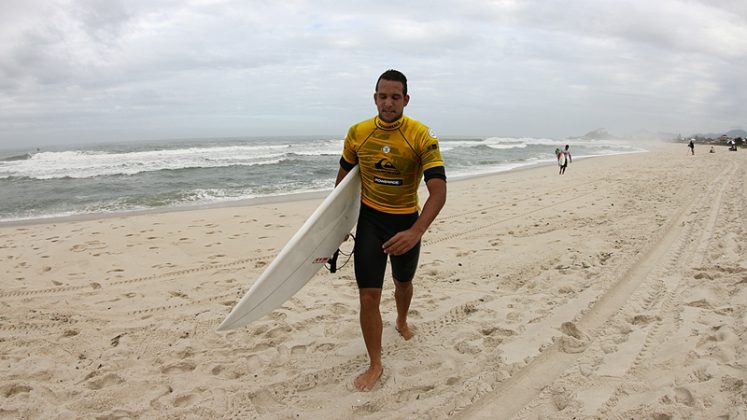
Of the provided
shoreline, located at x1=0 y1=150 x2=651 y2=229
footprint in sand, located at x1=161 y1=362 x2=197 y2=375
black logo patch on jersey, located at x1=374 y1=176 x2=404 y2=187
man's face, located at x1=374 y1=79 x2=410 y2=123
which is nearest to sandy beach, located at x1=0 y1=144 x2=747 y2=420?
footprint in sand, located at x1=161 y1=362 x2=197 y2=375

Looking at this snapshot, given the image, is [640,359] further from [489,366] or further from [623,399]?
[489,366]

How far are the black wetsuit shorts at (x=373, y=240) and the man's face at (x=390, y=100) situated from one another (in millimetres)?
635

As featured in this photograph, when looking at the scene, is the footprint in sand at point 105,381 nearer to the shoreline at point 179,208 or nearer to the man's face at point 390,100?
the man's face at point 390,100

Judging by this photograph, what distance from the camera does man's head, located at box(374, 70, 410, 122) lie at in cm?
273

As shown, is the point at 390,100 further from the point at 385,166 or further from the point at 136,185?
the point at 136,185

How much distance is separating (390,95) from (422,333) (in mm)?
1959

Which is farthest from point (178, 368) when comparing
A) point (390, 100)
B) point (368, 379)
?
point (390, 100)

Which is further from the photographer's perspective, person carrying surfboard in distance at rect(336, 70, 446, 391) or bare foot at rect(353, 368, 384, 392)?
bare foot at rect(353, 368, 384, 392)

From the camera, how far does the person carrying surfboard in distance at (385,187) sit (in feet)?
8.81

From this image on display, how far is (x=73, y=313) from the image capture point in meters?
4.12

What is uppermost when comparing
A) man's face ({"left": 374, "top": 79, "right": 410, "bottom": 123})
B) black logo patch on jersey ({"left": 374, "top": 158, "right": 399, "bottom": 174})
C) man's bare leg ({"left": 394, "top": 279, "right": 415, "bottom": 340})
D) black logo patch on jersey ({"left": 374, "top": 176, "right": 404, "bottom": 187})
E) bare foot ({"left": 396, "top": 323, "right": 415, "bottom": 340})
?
man's face ({"left": 374, "top": 79, "right": 410, "bottom": 123})

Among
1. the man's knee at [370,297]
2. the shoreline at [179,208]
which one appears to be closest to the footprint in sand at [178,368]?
the man's knee at [370,297]

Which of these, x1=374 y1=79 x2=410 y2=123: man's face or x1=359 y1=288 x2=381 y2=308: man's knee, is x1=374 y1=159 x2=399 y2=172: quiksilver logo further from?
x1=359 y1=288 x2=381 y2=308: man's knee

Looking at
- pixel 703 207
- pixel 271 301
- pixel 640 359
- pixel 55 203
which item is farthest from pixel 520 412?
pixel 55 203
